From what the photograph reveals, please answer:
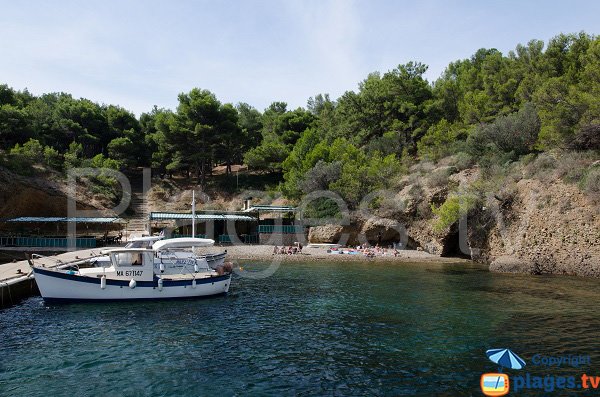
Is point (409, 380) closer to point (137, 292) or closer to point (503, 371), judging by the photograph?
point (503, 371)

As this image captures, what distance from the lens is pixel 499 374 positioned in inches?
537

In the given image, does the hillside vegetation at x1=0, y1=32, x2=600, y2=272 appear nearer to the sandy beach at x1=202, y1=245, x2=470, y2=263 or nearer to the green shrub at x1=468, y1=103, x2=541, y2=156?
the green shrub at x1=468, y1=103, x2=541, y2=156

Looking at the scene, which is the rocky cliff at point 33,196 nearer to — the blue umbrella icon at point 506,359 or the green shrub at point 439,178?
the green shrub at point 439,178

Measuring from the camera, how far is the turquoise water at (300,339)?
42.9 ft

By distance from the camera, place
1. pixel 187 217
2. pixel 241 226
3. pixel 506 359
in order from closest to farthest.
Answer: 1. pixel 506 359
2. pixel 187 217
3. pixel 241 226

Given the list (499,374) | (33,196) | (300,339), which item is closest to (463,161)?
(300,339)

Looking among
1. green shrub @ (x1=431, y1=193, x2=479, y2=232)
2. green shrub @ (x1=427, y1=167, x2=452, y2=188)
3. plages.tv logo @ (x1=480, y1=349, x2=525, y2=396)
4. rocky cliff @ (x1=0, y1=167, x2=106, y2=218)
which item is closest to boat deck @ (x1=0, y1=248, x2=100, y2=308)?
rocky cliff @ (x1=0, y1=167, x2=106, y2=218)

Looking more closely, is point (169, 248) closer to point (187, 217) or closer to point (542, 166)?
point (187, 217)

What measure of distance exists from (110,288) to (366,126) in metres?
52.6

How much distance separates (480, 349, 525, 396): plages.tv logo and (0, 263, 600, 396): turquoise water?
31 centimetres

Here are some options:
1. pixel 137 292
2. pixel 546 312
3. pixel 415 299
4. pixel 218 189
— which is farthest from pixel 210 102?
pixel 546 312

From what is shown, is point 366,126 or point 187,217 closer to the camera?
point 187,217

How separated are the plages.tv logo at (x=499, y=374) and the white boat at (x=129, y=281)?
16203 mm

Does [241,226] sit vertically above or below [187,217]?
below
